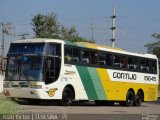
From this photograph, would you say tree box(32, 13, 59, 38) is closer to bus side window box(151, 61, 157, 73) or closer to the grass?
bus side window box(151, 61, 157, 73)

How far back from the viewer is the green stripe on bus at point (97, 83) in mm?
27703

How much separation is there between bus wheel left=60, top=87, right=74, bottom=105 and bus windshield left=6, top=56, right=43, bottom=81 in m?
1.89

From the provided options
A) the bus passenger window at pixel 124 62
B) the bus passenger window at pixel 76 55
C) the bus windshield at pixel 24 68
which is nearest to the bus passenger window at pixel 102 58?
the bus passenger window at pixel 124 62

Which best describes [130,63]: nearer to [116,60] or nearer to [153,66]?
[116,60]

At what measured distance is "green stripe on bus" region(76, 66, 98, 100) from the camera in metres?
26.9

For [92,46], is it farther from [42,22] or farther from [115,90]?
[42,22]

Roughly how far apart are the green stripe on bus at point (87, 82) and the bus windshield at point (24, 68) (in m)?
2.72

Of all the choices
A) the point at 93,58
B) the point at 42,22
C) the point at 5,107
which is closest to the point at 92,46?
the point at 93,58

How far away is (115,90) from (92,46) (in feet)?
11.3

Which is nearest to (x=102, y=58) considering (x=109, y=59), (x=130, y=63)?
(x=109, y=59)

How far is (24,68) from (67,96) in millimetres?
2722

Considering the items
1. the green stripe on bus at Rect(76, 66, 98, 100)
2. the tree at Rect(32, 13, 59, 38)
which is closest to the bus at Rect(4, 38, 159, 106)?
the green stripe on bus at Rect(76, 66, 98, 100)

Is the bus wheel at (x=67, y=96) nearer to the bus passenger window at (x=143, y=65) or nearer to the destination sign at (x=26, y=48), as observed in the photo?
the destination sign at (x=26, y=48)

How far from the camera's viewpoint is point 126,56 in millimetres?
31031
